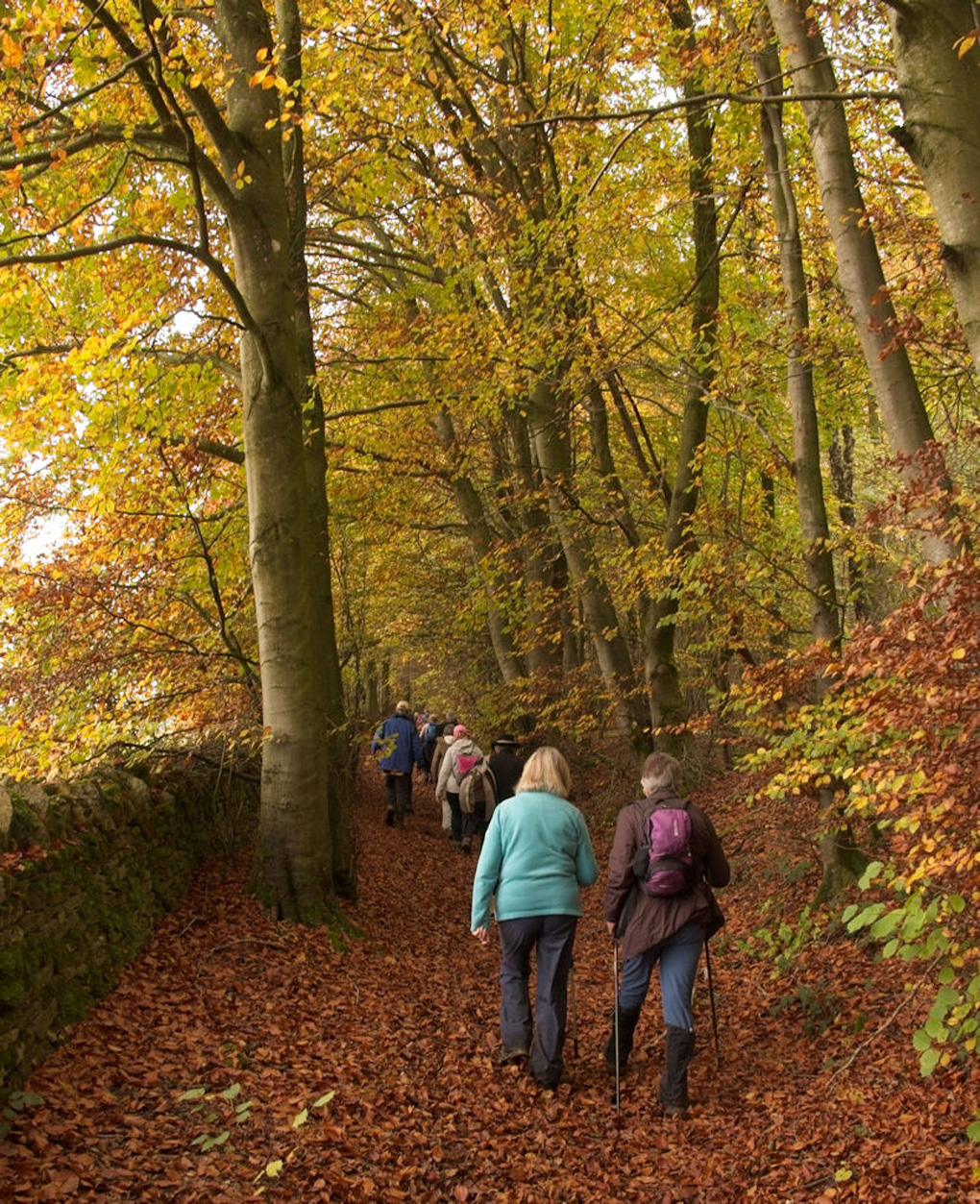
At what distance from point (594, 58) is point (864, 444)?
1434 centimetres

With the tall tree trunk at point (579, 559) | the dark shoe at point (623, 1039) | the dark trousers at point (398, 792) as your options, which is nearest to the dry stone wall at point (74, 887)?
the dark shoe at point (623, 1039)

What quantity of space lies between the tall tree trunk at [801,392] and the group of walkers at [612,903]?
2.34 metres

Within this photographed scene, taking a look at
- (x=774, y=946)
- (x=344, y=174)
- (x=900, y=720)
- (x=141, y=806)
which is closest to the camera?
(x=900, y=720)

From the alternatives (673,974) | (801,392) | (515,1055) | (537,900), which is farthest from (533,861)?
(801,392)

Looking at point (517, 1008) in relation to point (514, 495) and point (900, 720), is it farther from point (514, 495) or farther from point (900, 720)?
point (514, 495)

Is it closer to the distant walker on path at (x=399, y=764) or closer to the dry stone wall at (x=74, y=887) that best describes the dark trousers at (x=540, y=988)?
the dry stone wall at (x=74, y=887)

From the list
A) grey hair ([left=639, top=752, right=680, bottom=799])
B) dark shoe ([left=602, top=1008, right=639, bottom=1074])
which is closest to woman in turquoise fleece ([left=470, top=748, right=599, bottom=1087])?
dark shoe ([left=602, top=1008, right=639, bottom=1074])

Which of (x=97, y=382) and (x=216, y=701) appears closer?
(x=97, y=382)

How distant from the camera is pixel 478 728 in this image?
2005 centimetres

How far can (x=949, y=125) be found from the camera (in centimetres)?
418

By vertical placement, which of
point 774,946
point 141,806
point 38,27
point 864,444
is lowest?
point 774,946

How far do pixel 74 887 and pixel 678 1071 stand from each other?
3559 mm

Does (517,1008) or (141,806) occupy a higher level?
(141,806)

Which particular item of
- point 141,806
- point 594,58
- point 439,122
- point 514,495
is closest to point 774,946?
point 141,806
